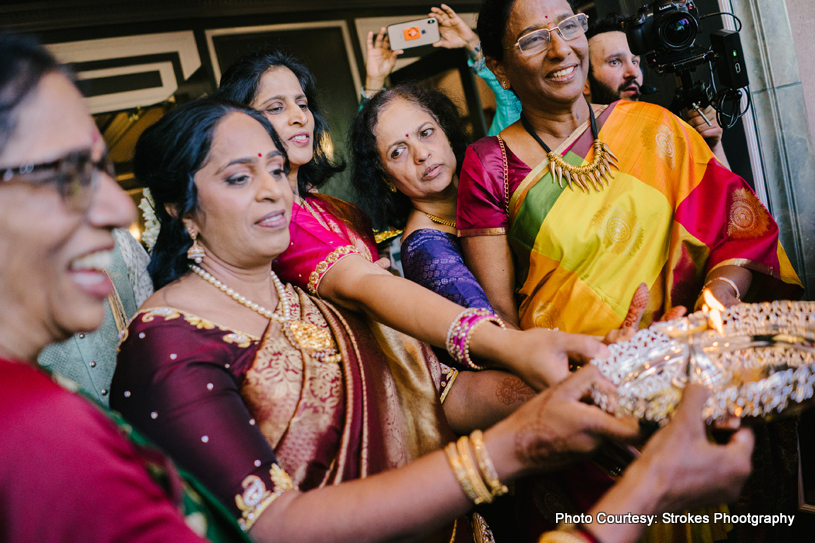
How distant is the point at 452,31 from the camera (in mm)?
3078

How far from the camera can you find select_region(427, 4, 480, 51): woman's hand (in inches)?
117

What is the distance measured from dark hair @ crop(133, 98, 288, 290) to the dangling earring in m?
0.01

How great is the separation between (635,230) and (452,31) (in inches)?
76.6

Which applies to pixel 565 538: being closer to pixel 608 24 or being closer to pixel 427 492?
pixel 427 492

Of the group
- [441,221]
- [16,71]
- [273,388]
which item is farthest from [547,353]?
[441,221]

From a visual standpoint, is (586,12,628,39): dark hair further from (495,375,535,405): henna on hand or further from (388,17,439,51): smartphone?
(495,375,535,405): henna on hand

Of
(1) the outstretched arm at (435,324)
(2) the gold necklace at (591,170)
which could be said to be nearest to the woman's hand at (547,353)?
(1) the outstretched arm at (435,324)

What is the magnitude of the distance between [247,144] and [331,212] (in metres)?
0.69

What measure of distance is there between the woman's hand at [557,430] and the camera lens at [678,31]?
1.67 meters

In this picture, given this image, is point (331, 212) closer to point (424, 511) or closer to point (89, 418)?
point (424, 511)

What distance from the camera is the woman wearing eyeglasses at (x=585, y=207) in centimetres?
164

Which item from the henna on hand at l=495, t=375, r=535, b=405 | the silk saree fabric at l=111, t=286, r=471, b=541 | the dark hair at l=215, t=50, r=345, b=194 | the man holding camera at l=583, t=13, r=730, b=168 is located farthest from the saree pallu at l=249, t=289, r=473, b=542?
the man holding camera at l=583, t=13, r=730, b=168

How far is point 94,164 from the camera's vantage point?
712 mm

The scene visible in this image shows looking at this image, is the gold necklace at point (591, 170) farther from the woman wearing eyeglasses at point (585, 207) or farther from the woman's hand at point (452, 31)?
the woman's hand at point (452, 31)
